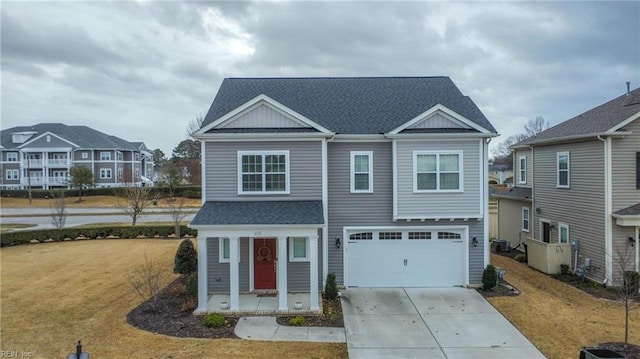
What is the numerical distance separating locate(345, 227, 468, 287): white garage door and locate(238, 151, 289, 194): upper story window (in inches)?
129

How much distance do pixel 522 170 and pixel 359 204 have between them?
12454mm

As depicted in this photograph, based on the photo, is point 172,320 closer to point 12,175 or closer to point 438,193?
point 438,193

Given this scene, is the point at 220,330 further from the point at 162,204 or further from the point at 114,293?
the point at 162,204

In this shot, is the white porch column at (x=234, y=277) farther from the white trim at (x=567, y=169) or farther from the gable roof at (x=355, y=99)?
the white trim at (x=567, y=169)

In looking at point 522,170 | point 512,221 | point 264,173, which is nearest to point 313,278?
point 264,173

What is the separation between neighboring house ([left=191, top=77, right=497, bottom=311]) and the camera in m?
14.3

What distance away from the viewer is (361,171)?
15117 mm

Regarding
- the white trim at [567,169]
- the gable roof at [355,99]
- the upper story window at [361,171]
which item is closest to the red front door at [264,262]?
the upper story window at [361,171]

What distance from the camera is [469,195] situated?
48.2 ft

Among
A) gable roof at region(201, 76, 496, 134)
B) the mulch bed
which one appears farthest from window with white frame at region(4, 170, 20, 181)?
the mulch bed

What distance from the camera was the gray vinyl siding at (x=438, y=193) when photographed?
14.6 m

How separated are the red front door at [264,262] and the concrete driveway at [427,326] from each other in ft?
8.88

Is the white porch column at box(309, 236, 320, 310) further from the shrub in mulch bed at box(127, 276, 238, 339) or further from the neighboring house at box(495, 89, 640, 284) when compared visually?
the neighboring house at box(495, 89, 640, 284)

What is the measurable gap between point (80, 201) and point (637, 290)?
54782 millimetres
